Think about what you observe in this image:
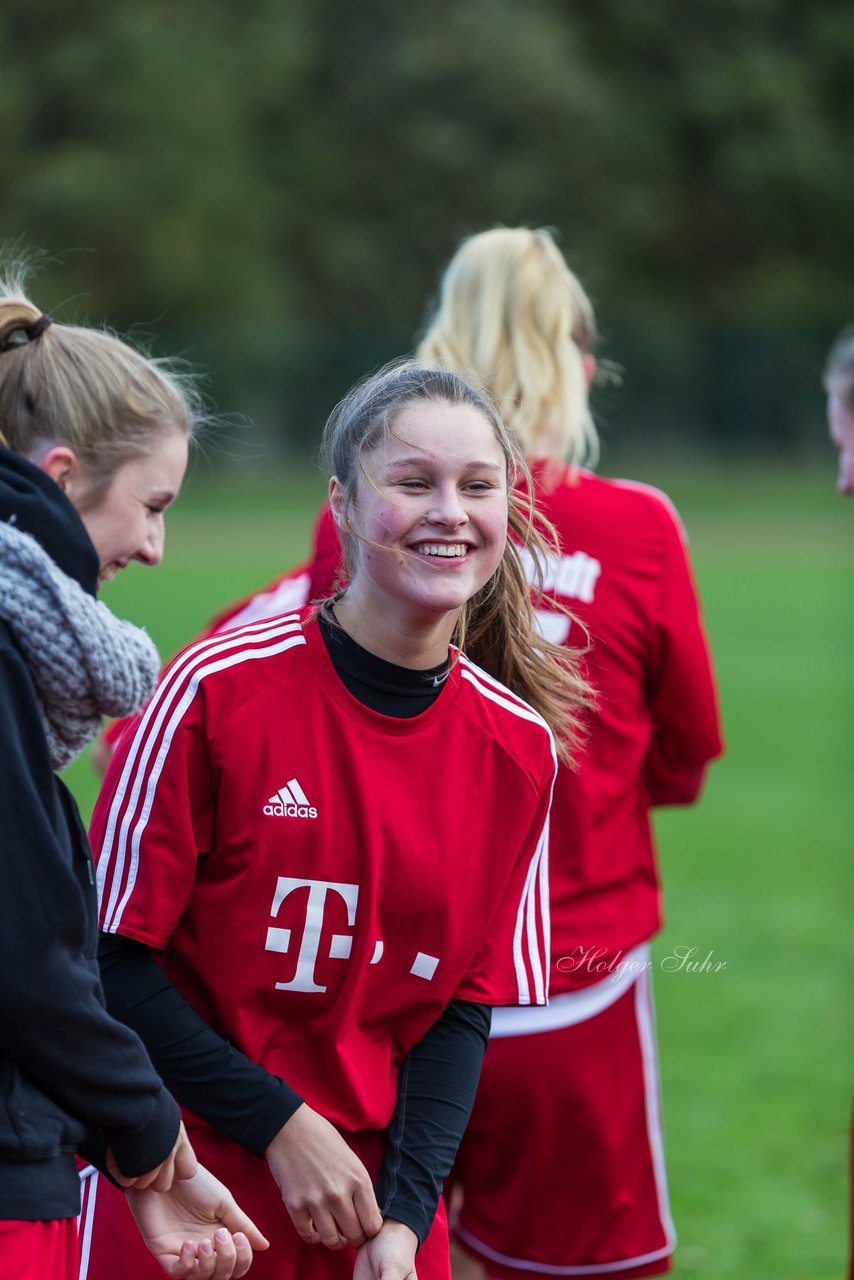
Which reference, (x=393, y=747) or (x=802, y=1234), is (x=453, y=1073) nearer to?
(x=393, y=747)

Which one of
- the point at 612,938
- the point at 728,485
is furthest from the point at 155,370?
the point at 728,485

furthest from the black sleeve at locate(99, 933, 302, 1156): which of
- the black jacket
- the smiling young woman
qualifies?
the black jacket

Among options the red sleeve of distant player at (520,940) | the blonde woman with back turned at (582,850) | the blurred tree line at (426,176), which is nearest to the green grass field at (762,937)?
the blonde woman with back turned at (582,850)

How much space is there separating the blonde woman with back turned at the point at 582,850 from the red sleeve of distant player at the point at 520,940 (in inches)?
25.9

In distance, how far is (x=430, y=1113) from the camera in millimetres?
2375

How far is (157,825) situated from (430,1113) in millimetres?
577

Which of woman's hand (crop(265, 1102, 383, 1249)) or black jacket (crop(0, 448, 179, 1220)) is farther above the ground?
black jacket (crop(0, 448, 179, 1220))

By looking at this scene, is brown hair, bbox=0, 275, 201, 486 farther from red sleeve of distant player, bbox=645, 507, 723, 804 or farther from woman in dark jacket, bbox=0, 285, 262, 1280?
red sleeve of distant player, bbox=645, 507, 723, 804

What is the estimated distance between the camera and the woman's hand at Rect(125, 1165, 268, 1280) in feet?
7.01

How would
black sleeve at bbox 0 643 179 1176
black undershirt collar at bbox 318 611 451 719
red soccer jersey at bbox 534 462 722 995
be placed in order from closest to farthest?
black sleeve at bbox 0 643 179 1176 → black undershirt collar at bbox 318 611 451 719 → red soccer jersey at bbox 534 462 722 995

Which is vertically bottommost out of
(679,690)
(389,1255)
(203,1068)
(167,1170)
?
(389,1255)

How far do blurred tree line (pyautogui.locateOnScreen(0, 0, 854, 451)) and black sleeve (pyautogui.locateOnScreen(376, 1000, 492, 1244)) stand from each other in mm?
30149

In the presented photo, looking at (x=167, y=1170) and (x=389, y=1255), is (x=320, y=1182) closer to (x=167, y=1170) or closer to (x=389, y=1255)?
(x=389, y=1255)

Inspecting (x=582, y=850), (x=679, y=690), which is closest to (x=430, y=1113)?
(x=582, y=850)
